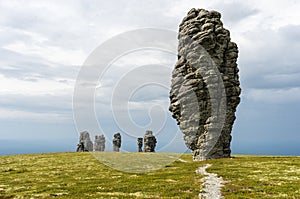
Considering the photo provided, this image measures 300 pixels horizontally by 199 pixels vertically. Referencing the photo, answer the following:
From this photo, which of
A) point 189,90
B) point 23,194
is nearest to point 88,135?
point 189,90

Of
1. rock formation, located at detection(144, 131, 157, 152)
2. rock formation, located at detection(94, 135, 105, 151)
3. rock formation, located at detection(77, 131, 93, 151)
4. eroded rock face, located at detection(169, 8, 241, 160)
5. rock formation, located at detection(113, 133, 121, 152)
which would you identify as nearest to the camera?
eroded rock face, located at detection(169, 8, 241, 160)

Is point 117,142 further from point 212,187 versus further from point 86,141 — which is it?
point 212,187

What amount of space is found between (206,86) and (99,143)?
86037 mm

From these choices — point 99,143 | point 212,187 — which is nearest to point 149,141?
point 99,143

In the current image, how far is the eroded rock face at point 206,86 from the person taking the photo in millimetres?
70438

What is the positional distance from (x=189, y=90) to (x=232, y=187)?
44.1 m

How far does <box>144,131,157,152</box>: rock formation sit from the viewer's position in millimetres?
118875

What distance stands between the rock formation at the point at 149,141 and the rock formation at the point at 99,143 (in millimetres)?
31533

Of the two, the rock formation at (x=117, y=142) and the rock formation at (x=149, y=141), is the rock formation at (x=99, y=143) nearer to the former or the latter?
the rock formation at (x=117, y=142)

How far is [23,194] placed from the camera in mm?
33469

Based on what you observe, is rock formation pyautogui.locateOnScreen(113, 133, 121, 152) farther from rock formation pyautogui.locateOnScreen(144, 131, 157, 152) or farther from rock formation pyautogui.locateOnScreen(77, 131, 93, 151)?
rock formation pyautogui.locateOnScreen(144, 131, 157, 152)

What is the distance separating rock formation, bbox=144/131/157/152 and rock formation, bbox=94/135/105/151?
103 ft

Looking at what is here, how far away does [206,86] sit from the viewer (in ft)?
237

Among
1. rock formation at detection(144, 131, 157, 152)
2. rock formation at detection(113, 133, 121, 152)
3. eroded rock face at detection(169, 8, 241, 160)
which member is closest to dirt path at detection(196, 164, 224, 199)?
eroded rock face at detection(169, 8, 241, 160)
